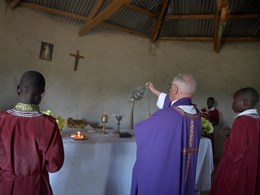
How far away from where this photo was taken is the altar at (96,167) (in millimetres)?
2695

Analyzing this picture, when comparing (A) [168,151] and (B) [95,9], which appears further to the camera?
(B) [95,9]

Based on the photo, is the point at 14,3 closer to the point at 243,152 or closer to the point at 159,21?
the point at 159,21

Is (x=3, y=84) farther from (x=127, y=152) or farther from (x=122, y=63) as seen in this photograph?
(x=127, y=152)

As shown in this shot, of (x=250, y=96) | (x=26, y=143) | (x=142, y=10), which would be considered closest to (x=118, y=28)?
(x=142, y=10)

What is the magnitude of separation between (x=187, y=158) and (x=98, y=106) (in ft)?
15.9

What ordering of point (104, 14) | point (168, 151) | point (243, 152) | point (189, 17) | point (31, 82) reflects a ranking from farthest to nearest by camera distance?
point (189, 17) → point (104, 14) → point (243, 152) → point (168, 151) → point (31, 82)

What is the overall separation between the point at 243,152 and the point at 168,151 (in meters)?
1.05

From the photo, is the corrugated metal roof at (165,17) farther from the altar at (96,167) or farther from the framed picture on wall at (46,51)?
the altar at (96,167)

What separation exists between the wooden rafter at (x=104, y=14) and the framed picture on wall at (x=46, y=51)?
3.03 feet

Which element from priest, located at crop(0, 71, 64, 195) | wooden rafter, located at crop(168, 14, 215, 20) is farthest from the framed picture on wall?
priest, located at crop(0, 71, 64, 195)

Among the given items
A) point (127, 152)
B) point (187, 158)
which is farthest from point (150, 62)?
point (187, 158)

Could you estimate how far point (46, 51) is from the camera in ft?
20.1

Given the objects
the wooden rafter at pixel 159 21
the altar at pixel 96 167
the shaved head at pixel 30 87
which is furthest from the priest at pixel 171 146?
the wooden rafter at pixel 159 21

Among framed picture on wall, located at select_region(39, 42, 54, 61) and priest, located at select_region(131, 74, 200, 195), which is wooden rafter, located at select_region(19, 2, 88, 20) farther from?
priest, located at select_region(131, 74, 200, 195)
